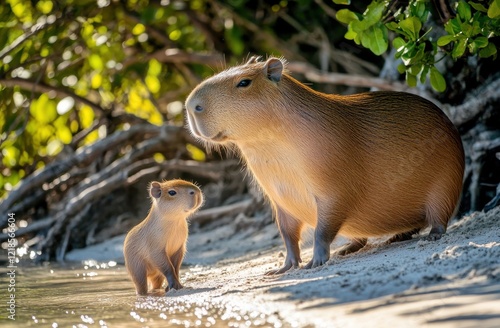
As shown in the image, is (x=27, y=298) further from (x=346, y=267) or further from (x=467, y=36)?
(x=467, y=36)

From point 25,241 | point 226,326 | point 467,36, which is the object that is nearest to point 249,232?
point 25,241

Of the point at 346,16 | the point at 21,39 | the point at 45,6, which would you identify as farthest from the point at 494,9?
the point at 45,6

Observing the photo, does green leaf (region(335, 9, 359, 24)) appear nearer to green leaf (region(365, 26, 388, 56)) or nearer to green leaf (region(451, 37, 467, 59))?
green leaf (region(365, 26, 388, 56))

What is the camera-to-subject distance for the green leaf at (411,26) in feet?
15.7

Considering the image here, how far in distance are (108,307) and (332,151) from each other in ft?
4.61

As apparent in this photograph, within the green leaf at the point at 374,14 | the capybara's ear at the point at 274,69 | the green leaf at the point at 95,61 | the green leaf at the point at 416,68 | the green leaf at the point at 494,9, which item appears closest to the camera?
the green leaf at the point at 494,9

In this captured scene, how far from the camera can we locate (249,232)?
7.34m

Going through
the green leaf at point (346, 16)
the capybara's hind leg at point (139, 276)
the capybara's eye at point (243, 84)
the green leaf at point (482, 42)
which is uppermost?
the green leaf at point (346, 16)

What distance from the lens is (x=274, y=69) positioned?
4730 millimetres

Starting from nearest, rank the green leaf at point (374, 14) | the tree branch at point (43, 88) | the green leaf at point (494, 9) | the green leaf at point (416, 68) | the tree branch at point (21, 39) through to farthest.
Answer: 1. the green leaf at point (494, 9)
2. the green leaf at point (374, 14)
3. the green leaf at point (416, 68)
4. the tree branch at point (21, 39)
5. the tree branch at point (43, 88)

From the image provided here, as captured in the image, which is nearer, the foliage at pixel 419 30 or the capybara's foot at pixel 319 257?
the capybara's foot at pixel 319 257

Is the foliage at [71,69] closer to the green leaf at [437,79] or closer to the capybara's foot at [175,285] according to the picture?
the capybara's foot at [175,285]

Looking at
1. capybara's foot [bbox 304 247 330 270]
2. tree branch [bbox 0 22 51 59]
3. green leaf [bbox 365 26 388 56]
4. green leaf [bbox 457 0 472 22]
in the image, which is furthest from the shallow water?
tree branch [bbox 0 22 51 59]

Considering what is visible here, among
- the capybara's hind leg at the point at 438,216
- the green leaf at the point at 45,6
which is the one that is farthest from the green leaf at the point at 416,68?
the green leaf at the point at 45,6
